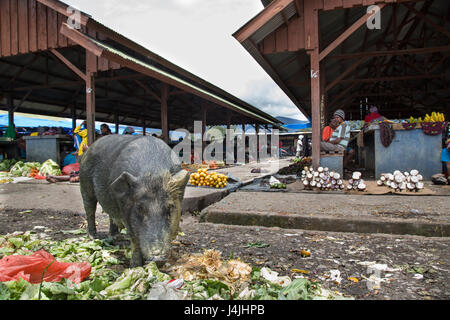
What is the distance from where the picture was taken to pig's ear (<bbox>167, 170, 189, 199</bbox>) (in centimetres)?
222

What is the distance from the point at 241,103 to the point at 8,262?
670 inches

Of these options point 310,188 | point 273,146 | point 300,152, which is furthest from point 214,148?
point 310,188

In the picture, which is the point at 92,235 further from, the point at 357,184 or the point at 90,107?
the point at 90,107

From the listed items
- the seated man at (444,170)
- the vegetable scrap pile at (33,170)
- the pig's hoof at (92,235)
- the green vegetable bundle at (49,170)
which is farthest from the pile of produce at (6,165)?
the seated man at (444,170)

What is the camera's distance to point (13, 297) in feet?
5.87

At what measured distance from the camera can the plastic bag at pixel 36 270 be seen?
2.03m

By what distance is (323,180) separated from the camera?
19.4ft

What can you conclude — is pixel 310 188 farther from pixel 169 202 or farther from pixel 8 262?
pixel 8 262

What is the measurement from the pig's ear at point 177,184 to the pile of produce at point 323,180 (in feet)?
13.9

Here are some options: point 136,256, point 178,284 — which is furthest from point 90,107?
point 178,284

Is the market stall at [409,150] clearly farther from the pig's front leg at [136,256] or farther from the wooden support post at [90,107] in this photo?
the wooden support post at [90,107]

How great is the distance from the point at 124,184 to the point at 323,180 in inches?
184

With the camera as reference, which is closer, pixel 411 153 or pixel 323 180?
pixel 323 180

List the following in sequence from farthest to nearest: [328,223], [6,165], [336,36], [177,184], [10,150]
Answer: [10,150] < [6,165] < [336,36] < [328,223] < [177,184]
